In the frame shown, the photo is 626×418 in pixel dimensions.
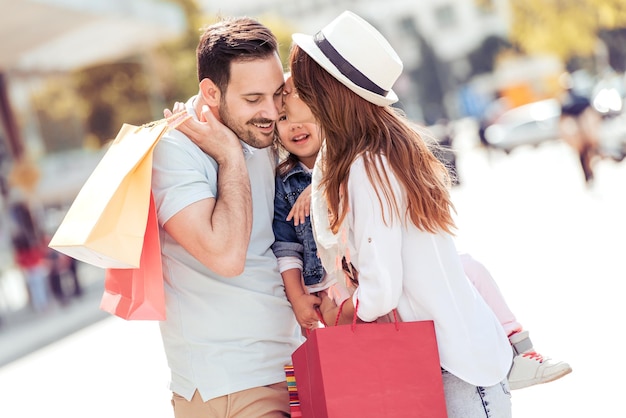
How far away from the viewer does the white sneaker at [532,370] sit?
324 centimetres

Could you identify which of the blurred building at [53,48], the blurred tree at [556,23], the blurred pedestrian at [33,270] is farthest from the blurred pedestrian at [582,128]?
the blurred tree at [556,23]

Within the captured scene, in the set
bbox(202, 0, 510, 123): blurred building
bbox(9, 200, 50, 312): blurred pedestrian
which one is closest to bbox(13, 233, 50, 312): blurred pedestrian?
bbox(9, 200, 50, 312): blurred pedestrian

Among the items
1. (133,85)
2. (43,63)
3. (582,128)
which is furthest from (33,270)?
(133,85)

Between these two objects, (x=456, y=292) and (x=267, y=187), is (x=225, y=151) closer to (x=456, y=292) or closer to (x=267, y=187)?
(x=267, y=187)

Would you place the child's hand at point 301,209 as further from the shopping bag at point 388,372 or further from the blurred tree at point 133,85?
the blurred tree at point 133,85

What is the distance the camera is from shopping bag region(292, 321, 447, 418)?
286 cm

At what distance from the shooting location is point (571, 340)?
7137mm

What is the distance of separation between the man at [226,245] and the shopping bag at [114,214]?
13 cm

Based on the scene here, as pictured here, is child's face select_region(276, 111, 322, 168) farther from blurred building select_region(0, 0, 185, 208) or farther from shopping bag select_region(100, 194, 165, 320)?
blurred building select_region(0, 0, 185, 208)

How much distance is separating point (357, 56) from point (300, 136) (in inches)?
27.2

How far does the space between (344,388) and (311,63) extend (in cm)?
102

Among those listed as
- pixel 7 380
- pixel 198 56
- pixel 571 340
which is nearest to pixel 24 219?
pixel 7 380

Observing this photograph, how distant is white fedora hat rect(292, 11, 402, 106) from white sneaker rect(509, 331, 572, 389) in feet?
3.34

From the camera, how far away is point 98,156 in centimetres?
3634
